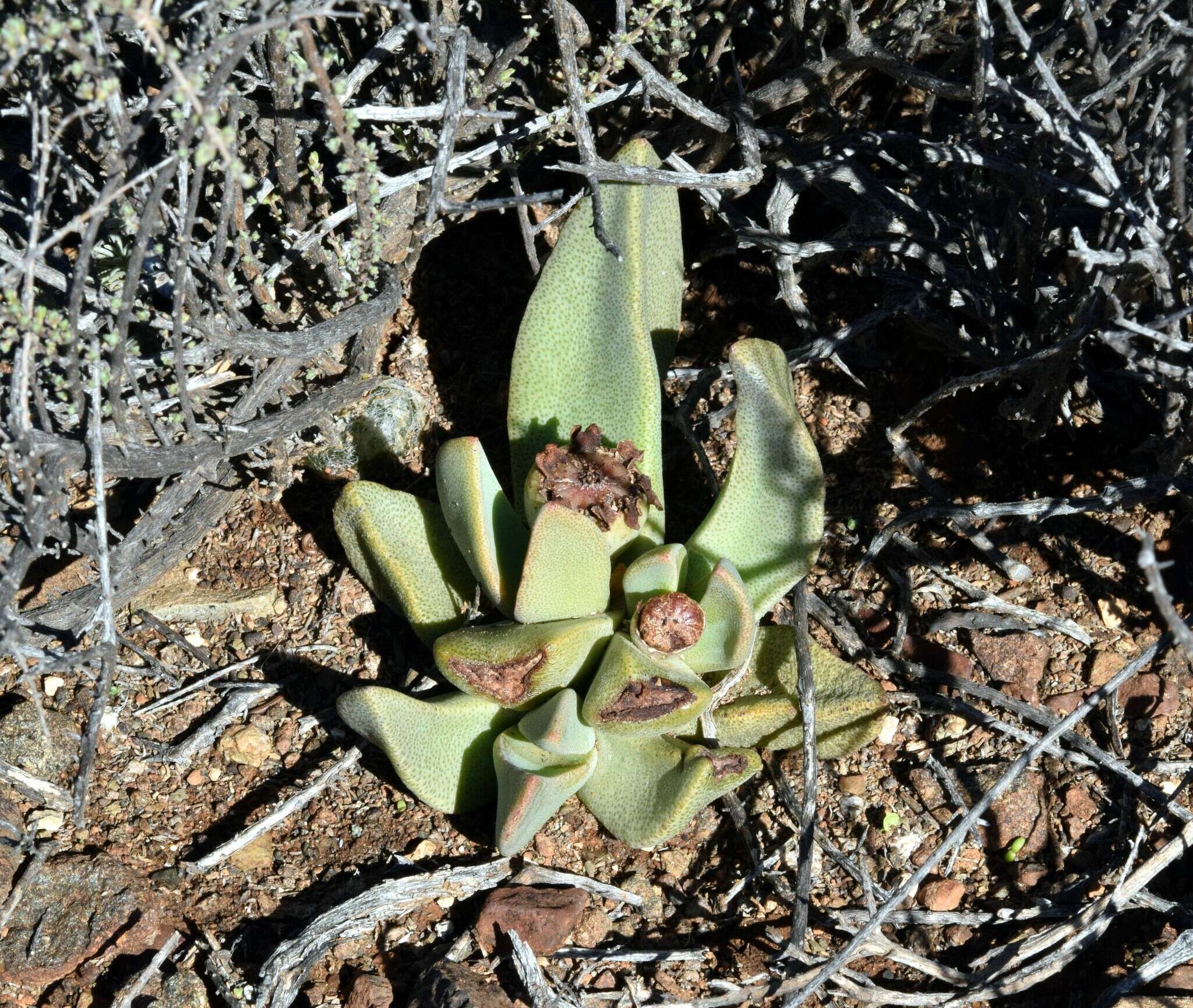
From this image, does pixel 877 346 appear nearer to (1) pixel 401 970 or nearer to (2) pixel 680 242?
(2) pixel 680 242

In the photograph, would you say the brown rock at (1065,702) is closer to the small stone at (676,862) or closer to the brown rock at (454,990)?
the small stone at (676,862)

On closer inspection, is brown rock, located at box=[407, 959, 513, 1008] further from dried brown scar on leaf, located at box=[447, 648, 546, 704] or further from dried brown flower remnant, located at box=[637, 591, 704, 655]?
dried brown flower remnant, located at box=[637, 591, 704, 655]

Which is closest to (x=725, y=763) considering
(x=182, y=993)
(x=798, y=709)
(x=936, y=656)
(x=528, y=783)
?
(x=798, y=709)

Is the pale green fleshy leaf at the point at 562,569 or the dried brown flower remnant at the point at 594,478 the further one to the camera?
the dried brown flower remnant at the point at 594,478

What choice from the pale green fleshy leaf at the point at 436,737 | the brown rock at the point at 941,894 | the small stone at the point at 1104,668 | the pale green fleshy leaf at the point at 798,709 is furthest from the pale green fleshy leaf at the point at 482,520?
the small stone at the point at 1104,668

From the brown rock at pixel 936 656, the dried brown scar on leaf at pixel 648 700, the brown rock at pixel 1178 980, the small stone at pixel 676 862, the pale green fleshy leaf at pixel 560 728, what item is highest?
the dried brown scar on leaf at pixel 648 700

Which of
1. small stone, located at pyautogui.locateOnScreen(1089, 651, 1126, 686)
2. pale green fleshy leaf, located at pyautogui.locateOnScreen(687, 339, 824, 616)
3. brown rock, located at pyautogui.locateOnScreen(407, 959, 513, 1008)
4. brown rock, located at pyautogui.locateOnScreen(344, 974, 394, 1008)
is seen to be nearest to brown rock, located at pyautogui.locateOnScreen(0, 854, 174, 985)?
brown rock, located at pyautogui.locateOnScreen(344, 974, 394, 1008)

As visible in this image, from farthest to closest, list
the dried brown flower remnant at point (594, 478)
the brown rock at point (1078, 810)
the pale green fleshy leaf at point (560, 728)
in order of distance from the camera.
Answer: the brown rock at point (1078, 810), the dried brown flower remnant at point (594, 478), the pale green fleshy leaf at point (560, 728)
